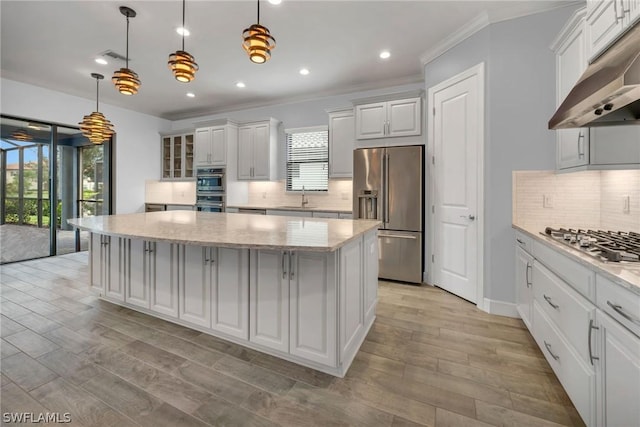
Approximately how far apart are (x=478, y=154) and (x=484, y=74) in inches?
32.1

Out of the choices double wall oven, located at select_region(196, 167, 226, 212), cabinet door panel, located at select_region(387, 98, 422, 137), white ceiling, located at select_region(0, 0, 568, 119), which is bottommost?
double wall oven, located at select_region(196, 167, 226, 212)

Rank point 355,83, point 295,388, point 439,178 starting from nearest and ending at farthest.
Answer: point 295,388 → point 439,178 → point 355,83

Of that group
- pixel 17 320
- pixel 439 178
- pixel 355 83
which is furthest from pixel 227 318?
pixel 355 83

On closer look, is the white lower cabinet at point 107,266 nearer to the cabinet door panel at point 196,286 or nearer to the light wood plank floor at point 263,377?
the light wood plank floor at point 263,377

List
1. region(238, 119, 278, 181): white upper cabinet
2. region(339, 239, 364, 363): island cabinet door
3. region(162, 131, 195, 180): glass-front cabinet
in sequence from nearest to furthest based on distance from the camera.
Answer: region(339, 239, 364, 363): island cabinet door
region(238, 119, 278, 181): white upper cabinet
region(162, 131, 195, 180): glass-front cabinet

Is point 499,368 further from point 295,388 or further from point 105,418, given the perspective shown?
point 105,418

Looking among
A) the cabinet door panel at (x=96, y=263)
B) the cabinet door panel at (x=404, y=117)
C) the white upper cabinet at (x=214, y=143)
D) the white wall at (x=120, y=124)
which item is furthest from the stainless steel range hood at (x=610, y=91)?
the white wall at (x=120, y=124)

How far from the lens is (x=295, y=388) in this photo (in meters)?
1.71

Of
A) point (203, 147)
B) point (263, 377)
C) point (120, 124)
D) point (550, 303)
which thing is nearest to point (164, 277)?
point (263, 377)

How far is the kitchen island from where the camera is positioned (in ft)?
5.80

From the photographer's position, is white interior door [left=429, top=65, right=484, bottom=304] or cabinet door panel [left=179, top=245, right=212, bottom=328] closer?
cabinet door panel [left=179, top=245, right=212, bottom=328]

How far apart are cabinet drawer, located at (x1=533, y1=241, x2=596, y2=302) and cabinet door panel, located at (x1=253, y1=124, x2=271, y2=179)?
14.3 feet

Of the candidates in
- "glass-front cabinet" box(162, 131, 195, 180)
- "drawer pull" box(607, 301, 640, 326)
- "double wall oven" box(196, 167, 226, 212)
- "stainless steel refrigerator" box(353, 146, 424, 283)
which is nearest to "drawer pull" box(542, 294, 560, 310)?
"drawer pull" box(607, 301, 640, 326)

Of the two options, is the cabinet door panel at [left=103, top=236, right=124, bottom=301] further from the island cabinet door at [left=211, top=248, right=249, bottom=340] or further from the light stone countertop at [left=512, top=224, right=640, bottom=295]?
the light stone countertop at [left=512, top=224, right=640, bottom=295]
